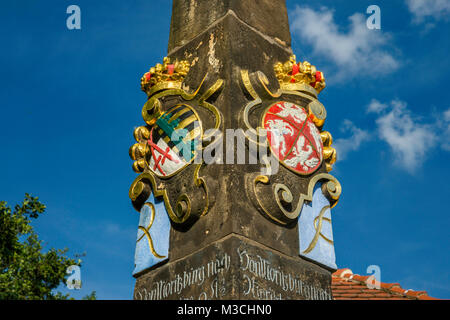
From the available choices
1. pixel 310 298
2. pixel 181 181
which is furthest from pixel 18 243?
pixel 310 298

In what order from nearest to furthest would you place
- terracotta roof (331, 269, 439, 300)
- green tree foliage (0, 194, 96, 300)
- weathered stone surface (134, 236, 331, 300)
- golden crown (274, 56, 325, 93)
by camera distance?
weathered stone surface (134, 236, 331, 300) < golden crown (274, 56, 325, 93) < terracotta roof (331, 269, 439, 300) < green tree foliage (0, 194, 96, 300)

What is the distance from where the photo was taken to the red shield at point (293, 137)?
4.55 m

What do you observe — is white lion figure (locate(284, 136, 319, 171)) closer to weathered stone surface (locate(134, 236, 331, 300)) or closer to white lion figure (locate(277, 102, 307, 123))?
white lion figure (locate(277, 102, 307, 123))

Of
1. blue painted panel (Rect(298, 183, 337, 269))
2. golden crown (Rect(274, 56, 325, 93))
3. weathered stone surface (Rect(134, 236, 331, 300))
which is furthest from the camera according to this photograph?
golden crown (Rect(274, 56, 325, 93))

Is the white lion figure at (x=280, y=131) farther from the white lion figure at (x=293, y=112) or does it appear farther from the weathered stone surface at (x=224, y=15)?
the weathered stone surface at (x=224, y=15)

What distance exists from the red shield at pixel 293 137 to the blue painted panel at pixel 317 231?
22 centimetres

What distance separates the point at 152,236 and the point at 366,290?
2902mm

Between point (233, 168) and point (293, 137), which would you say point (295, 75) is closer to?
point (293, 137)

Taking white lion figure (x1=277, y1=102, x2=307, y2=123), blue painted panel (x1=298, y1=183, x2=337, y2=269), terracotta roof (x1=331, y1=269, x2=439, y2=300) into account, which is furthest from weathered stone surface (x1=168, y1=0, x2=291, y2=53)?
terracotta roof (x1=331, y1=269, x2=439, y2=300)

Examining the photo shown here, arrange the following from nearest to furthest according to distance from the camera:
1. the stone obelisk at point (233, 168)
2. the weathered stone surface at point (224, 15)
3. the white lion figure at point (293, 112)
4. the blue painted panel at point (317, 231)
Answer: the stone obelisk at point (233, 168), the blue painted panel at point (317, 231), the white lion figure at point (293, 112), the weathered stone surface at point (224, 15)

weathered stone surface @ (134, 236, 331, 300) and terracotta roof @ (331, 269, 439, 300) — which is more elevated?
terracotta roof @ (331, 269, 439, 300)

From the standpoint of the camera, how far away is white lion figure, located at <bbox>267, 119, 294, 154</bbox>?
4.55m

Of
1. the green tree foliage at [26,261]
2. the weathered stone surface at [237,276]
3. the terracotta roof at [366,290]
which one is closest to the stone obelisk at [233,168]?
the weathered stone surface at [237,276]

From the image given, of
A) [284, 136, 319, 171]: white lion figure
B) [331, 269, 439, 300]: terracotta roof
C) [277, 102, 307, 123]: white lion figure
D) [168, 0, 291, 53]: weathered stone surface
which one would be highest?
[168, 0, 291, 53]: weathered stone surface
